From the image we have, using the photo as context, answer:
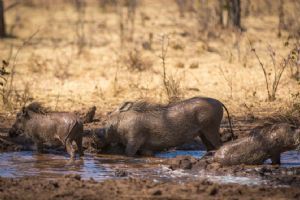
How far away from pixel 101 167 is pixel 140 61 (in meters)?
5.64

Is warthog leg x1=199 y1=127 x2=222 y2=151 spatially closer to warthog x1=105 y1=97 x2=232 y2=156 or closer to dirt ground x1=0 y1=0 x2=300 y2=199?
warthog x1=105 y1=97 x2=232 y2=156

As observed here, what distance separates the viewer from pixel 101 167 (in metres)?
8.70

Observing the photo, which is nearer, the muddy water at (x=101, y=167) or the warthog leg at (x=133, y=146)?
the muddy water at (x=101, y=167)

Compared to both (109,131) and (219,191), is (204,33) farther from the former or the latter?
(219,191)

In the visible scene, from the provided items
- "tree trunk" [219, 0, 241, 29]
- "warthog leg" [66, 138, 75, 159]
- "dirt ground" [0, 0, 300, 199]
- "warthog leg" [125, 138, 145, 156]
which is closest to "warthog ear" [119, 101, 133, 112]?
"warthog leg" [125, 138, 145, 156]

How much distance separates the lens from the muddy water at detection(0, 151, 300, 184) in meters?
8.04

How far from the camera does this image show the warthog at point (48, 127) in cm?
927

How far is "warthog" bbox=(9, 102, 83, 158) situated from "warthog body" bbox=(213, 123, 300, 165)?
1770mm

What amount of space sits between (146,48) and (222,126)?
16.8 feet

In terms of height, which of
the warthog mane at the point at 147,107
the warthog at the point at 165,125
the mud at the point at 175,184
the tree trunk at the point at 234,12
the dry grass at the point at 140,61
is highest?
the tree trunk at the point at 234,12

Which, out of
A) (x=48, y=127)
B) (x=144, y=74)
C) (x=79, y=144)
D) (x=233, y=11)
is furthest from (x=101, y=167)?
(x=233, y=11)

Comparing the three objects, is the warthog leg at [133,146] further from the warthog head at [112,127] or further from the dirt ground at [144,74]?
the dirt ground at [144,74]

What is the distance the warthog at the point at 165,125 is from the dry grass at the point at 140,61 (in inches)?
Result: 86.4

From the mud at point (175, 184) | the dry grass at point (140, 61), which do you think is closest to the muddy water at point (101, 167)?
the mud at point (175, 184)
